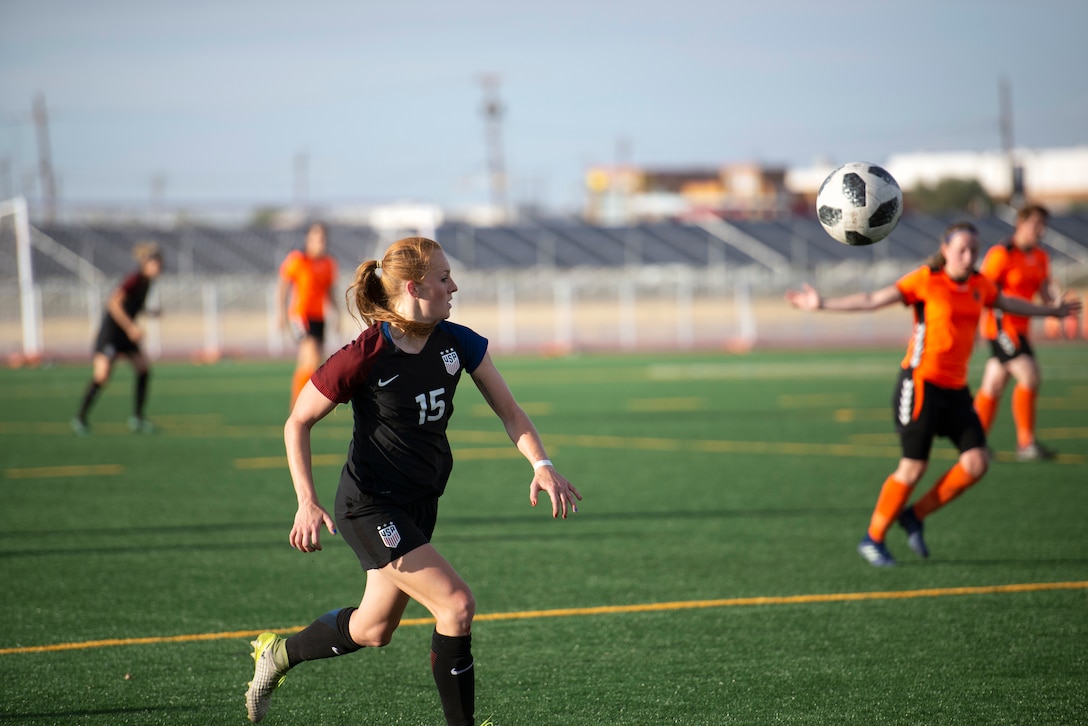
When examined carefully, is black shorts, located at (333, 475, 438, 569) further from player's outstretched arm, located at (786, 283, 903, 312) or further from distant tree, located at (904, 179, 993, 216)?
distant tree, located at (904, 179, 993, 216)

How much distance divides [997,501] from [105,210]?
47.2 meters

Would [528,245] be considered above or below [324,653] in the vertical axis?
above

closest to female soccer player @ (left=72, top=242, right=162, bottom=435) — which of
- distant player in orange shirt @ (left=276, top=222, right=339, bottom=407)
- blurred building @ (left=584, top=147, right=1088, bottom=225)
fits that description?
distant player in orange shirt @ (left=276, top=222, right=339, bottom=407)

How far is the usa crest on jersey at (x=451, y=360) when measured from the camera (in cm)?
443

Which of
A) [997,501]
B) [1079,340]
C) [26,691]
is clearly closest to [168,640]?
[26,691]

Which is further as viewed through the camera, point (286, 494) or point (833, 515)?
point (286, 494)

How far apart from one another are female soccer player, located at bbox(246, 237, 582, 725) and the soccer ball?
9.80ft

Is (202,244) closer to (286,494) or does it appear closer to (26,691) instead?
(286,494)

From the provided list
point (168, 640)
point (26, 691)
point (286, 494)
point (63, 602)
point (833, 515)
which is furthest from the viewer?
point (286, 494)

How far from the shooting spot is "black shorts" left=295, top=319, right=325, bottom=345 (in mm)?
14664

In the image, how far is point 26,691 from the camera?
16.7ft

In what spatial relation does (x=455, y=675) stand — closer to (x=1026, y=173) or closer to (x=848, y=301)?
(x=848, y=301)

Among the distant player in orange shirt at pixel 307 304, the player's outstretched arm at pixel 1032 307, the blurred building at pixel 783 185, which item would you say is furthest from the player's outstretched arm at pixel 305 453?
the blurred building at pixel 783 185

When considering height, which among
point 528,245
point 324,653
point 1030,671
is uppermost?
point 528,245
